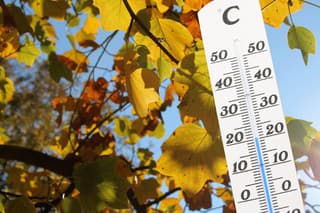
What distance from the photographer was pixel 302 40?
1194 mm

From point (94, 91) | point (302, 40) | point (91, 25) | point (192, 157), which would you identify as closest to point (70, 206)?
point (192, 157)

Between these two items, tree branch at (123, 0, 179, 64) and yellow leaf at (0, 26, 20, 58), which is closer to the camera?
tree branch at (123, 0, 179, 64)

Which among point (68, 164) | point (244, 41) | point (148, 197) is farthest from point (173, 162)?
point (148, 197)

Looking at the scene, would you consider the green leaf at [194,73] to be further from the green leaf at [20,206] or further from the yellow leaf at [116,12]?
the green leaf at [20,206]

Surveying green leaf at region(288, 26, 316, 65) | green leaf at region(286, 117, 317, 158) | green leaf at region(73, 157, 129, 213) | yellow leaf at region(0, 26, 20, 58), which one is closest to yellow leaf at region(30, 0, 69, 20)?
yellow leaf at region(0, 26, 20, 58)

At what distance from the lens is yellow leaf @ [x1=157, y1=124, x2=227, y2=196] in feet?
3.58

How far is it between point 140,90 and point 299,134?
1.26ft

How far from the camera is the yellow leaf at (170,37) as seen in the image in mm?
1171

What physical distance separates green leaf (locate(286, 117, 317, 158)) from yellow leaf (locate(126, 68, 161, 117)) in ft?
1.04

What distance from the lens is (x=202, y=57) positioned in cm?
105

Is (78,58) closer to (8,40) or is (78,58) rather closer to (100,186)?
(8,40)

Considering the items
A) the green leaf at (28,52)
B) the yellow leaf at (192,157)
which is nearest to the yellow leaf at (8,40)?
the green leaf at (28,52)

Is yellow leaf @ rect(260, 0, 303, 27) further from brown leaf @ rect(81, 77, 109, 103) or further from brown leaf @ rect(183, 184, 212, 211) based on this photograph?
brown leaf @ rect(81, 77, 109, 103)

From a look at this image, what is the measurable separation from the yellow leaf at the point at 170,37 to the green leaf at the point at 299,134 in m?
0.30
